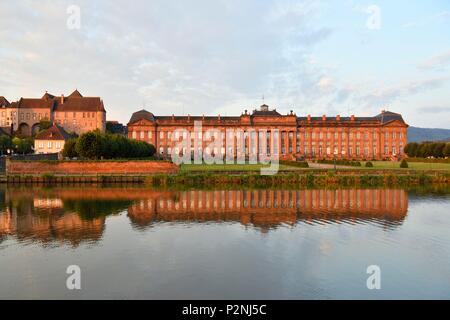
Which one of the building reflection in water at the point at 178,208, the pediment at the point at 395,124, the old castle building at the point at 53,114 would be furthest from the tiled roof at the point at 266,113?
the building reflection in water at the point at 178,208

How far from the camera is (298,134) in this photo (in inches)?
2822

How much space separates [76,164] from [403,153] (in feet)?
180

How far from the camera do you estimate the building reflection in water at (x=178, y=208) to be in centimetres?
1590

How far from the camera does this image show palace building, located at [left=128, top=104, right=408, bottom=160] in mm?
70500

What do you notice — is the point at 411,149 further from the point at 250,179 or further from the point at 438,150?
the point at 250,179

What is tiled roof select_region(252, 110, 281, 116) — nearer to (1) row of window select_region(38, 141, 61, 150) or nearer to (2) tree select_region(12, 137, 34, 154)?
(1) row of window select_region(38, 141, 61, 150)

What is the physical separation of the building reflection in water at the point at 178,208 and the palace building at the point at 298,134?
140 feet

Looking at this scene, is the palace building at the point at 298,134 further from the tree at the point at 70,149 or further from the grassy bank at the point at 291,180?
the grassy bank at the point at 291,180

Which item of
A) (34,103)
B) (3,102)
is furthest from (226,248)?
(3,102)

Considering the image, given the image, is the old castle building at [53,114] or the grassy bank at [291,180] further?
the old castle building at [53,114]

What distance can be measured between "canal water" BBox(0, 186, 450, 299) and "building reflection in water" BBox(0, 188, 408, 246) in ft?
0.25

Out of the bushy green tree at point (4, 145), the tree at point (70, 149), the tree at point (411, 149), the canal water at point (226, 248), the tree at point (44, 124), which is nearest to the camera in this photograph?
the canal water at point (226, 248)

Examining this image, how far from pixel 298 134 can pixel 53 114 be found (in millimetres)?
43415
